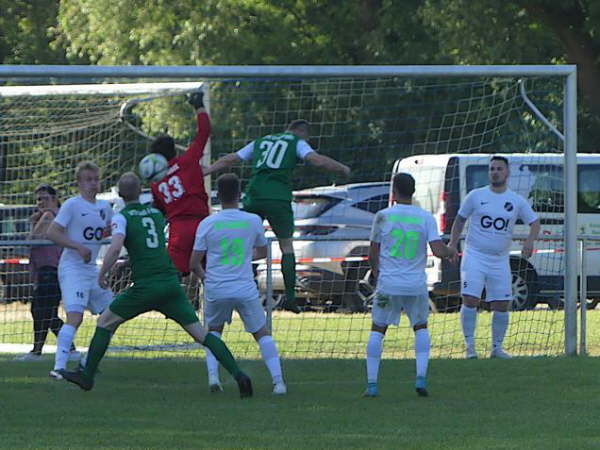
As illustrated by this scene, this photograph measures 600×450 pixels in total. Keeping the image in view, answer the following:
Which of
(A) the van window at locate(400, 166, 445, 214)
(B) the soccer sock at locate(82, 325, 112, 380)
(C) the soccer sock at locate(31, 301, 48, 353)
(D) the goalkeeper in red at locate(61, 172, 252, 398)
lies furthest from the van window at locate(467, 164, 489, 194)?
(B) the soccer sock at locate(82, 325, 112, 380)

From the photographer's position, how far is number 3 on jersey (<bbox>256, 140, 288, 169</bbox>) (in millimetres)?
12422

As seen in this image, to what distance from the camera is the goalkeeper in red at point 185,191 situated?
12.5m

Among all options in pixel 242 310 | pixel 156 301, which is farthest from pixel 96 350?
pixel 242 310

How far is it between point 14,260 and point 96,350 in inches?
310

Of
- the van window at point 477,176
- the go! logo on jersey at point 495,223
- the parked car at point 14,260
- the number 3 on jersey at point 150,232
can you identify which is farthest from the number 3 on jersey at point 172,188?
the van window at point 477,176

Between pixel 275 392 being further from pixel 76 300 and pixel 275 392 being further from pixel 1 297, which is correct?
→ pixel 1 297

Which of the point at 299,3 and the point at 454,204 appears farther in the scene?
the point at 299,3

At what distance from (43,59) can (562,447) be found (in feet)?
106

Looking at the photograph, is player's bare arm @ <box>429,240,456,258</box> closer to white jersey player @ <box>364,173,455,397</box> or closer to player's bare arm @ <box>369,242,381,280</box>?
white jersey player @ <box>364,173,455,397</box>

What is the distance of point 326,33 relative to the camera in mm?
32719

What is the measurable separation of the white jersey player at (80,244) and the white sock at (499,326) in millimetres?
3992

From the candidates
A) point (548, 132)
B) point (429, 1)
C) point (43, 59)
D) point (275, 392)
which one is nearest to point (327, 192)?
point (548, 132)

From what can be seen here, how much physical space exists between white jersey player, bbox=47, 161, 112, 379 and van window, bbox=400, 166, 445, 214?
851 cm

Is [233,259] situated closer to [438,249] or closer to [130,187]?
[130,187]
